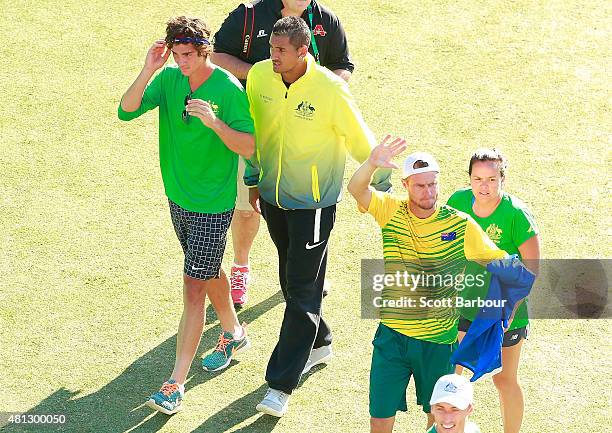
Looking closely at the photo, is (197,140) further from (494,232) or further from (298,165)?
(494,232)

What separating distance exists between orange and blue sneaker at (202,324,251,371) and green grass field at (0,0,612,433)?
85 mm

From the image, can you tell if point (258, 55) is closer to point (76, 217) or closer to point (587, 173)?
point (76, 217)

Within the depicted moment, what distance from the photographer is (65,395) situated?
25.7 ft

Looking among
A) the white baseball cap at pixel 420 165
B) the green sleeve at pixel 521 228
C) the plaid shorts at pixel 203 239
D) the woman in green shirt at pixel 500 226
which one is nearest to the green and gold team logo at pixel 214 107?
the plaid shorts at pixel 203 239

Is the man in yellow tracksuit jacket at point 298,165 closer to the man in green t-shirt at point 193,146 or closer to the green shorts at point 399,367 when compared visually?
the man in green t-shirt at point 193,146

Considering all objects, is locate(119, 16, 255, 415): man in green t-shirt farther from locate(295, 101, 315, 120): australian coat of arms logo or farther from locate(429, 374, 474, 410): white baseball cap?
locate(429, 374, 474, 410): white baseball cap

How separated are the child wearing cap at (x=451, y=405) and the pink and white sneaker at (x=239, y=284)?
2847 mm

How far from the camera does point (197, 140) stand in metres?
7.55

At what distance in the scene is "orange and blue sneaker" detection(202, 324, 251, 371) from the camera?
820 centimetres

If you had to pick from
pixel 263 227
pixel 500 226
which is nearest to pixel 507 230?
pixel 500 226

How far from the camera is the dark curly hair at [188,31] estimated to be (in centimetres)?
734

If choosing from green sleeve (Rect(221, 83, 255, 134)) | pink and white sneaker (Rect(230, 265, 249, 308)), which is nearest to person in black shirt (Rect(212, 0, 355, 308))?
pink and white sneaker (Rect(230, 265, 249, 308))

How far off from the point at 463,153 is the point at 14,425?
490cm

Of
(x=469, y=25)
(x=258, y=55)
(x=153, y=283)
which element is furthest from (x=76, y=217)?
(x=469, y=25)
